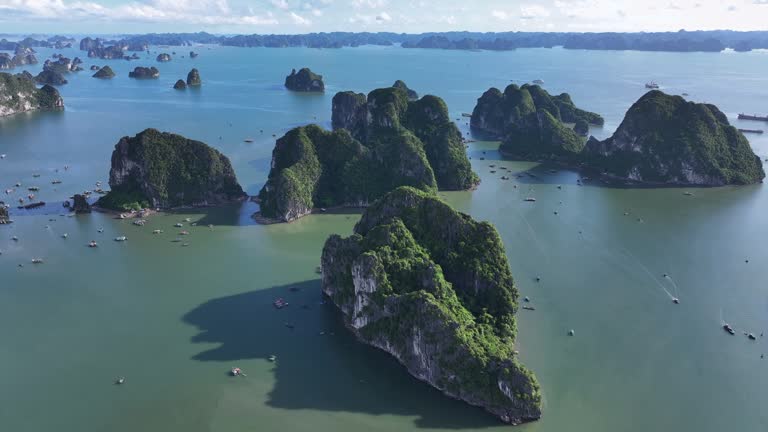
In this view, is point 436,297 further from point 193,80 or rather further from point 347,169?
point 193,80

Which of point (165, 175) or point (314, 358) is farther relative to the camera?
point (165, 175)

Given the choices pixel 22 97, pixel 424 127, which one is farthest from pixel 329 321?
pixel 22 97

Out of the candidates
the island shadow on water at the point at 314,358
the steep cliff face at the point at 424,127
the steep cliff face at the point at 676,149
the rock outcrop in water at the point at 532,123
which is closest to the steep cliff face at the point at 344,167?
the steep cliff face at the point at 424,127

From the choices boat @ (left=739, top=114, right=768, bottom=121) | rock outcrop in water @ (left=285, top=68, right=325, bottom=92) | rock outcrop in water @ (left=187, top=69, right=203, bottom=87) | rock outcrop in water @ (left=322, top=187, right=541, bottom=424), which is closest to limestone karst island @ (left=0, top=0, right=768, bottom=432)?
rock outcrop in water @ (left=322, top=187, right=541, bottom=424)

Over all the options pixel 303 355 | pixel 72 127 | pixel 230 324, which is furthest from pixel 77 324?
pixel 72 127

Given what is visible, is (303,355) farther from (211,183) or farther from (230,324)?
(211,183)

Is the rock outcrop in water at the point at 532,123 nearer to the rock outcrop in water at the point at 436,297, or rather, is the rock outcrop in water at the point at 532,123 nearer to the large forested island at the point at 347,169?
the large forested island at the point at 347,169
